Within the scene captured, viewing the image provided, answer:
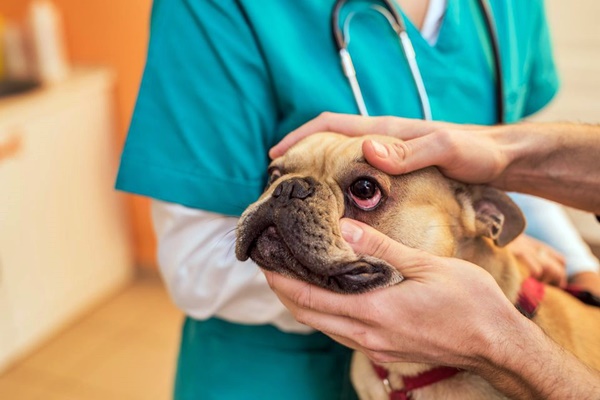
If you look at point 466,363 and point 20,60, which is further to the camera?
point 20,60

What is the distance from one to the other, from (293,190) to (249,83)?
227mm

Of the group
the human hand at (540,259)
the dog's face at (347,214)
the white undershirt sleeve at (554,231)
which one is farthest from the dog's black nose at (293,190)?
the white undershirt sleeve at (554,231)

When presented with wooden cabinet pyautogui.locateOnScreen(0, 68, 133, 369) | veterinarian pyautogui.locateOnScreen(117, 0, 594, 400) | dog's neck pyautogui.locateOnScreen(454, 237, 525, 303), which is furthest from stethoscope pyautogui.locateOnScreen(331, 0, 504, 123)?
wooden cabinet pyautogui.locateOnScreen(0, 68, 133, 369)

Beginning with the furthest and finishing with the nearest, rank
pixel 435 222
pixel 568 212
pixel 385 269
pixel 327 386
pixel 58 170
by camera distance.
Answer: pixel 58 170, pixel 568 212, pixel 327 386, pixel 435 222, pixel 385 269

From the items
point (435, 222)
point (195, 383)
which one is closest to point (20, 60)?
point (195, 383)

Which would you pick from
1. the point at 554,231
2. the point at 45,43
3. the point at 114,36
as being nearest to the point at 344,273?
the point at 554,231

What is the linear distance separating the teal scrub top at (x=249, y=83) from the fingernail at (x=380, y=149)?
17 centimetres

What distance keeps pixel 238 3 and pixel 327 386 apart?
28.8 inches

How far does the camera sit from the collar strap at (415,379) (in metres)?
1.16

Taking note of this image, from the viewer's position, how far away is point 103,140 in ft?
10.5

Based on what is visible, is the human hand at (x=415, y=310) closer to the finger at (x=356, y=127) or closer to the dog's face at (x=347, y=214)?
→ the dog's face at (x=347, y=214)

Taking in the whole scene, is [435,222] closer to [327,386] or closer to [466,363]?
[466,363]

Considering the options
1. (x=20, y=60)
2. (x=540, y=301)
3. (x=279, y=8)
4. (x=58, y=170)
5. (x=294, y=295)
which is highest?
(x=279, y=8)

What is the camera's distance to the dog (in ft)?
3.29
